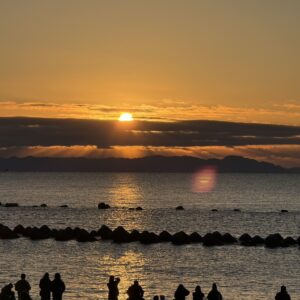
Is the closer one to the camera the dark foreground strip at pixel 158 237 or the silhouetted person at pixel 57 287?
the silhouetted person at pixel 57 287

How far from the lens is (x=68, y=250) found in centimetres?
6656

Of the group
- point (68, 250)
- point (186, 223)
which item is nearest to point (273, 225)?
point (186, 223)

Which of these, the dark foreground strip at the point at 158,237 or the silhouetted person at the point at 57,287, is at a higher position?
the dark foreground strip at the point at 158,237

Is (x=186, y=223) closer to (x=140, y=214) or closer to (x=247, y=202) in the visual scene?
(x=140, y=214)

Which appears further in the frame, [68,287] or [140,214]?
[140,214]

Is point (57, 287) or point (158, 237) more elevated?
point (158, 237)

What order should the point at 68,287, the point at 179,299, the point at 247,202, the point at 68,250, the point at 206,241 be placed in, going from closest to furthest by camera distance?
the point at 179,299 → the point at 68,287 → the point at 68,250 → the point at 206,241 → the point at 247,202

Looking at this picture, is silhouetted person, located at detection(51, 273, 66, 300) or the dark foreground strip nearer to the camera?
silhouetted person, located at detection(51, 273, 66, 300)

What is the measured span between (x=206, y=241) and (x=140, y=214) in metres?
52.0

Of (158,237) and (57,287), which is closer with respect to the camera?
(57,287)

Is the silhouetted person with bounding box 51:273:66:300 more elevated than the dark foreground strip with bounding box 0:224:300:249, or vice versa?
the dark foreground strip with bounding box 0:224:300:249

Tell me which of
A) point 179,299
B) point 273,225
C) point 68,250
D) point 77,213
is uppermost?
point 77,213

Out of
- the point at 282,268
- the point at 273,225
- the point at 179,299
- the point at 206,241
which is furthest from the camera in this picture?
the point at 273,225

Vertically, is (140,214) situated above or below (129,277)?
above
